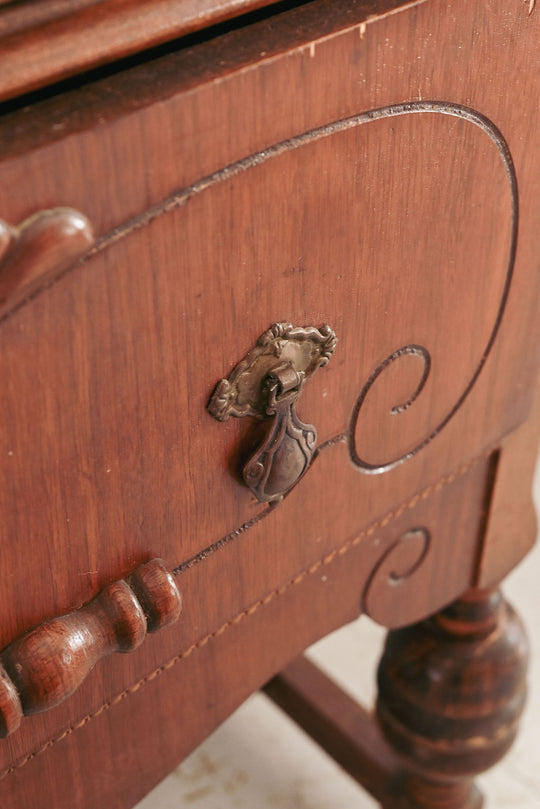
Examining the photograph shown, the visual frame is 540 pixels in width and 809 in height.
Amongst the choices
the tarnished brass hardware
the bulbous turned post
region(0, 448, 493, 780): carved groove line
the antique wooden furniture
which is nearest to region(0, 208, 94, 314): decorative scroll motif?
the antique wooden furniture

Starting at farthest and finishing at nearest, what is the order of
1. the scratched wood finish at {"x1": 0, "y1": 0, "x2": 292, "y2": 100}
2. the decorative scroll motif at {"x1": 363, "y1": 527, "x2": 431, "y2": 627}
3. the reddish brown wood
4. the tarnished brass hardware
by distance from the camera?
the reddish brown wood < the decorative scroll motif at {"x1": 363, "y1": 527, "x2": 431, "y2": 627} < the tarnished brass hardware < the scratched wood finish at {"x1": 0, "y1": 0, "x2": 292, "y2": 100}

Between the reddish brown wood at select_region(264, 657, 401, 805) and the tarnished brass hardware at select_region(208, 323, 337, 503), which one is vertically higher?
the tarnished brass hardware at select_region(208, 323, 337, 503)

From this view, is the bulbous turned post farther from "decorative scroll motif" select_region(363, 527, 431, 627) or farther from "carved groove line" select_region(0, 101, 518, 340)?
"carved groove line" select_region(0, 101, 518, 340)

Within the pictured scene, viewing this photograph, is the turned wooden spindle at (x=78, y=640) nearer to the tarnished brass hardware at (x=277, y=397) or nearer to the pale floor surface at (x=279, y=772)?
the tarnished brass hardware at (x=277, y=397)

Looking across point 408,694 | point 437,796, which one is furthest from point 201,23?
point 437,796

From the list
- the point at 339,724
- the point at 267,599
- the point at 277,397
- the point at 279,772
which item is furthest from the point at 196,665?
the point at 279,772

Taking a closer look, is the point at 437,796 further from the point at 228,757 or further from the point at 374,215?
the point at 374,215

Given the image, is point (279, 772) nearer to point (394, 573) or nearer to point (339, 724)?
point (339, 724)
